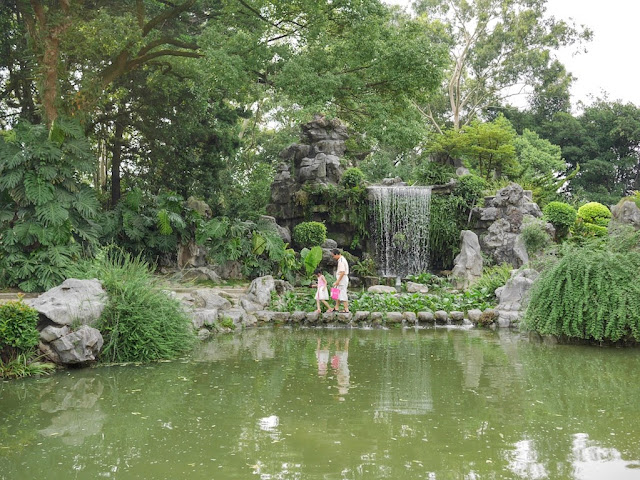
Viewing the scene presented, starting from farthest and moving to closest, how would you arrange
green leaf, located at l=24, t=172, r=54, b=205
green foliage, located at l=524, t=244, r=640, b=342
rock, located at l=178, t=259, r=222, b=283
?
1. rock, located at l=178, t=259, r=222, b=283
2. green leaf, located at l=24, t=172, r=54, b=205
3. green foliage, located at l=524, t=244, r=640, b=342

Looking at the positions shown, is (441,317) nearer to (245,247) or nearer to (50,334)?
(245,247)

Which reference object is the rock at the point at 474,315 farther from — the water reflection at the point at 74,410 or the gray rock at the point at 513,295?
the water reflection at the point at 74,410

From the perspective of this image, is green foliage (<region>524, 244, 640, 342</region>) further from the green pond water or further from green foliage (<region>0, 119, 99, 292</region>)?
green foliage (<region>0, 119, 99, 292</region>)

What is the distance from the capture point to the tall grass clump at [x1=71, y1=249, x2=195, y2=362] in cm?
709

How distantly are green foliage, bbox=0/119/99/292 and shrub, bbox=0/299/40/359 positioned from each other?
345cm

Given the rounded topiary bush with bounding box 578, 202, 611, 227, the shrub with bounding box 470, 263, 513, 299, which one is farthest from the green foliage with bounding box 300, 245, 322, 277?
the rounded topiary bush with bounding box 578, 202, 611, 227

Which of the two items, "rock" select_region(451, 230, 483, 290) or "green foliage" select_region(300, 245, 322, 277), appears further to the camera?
"rock" select_region(451, 230, 483, 290)

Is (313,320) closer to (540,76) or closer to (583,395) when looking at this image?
(583,395)

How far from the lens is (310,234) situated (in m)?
17.4

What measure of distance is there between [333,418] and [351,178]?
14.7m

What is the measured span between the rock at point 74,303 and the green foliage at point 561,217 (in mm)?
12946

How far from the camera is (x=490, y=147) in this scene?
2192cm

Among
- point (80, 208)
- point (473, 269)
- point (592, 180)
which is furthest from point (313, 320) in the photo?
point (592, 180)

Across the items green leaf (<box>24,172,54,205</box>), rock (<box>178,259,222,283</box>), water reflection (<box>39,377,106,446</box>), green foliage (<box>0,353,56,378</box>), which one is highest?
green leaf (<box>24,172,54,205</box>)
